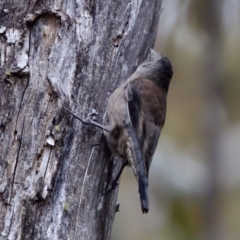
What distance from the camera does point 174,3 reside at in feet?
25.1

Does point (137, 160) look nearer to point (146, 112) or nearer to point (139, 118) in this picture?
point (139, 118)

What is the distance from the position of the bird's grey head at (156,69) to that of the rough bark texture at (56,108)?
415mm

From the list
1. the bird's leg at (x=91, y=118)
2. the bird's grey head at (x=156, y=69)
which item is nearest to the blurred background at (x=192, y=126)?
the bird's grey head at (x=156, y=69)

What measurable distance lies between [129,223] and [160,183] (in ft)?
2.81

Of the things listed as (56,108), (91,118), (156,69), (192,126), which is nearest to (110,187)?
(91,118)

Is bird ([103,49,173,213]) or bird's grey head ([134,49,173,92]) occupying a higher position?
bird's grey head ([134,49,173,92])

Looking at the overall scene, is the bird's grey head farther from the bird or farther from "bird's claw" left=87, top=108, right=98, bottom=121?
"bird's claw" left=87, top=108, right=98, bottom=121

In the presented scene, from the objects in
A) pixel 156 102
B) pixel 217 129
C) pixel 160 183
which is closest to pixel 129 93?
pixel 156 102

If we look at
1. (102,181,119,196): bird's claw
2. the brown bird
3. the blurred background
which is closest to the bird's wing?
the brown bird

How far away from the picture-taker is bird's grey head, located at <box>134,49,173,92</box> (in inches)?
157

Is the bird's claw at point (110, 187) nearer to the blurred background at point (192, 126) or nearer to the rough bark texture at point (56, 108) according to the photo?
the rough bark texture at point (56, 108)

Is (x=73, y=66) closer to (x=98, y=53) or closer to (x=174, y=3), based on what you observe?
(x=98, y=53)

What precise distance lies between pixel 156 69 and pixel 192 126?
13.1ft

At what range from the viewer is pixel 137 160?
3.61m
